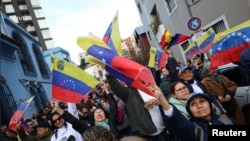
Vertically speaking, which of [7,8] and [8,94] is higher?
[7,8]

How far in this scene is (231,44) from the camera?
4.93m

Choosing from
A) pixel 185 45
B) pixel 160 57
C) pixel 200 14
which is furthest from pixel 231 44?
pixel 185 45

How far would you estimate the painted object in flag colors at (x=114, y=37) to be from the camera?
4711mm

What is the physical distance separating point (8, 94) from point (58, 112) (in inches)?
394

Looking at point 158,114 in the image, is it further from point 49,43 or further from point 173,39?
point 49,43

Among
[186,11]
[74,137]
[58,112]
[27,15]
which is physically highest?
[27,15]

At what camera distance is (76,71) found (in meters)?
5.14

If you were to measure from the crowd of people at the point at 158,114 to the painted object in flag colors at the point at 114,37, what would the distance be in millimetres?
500

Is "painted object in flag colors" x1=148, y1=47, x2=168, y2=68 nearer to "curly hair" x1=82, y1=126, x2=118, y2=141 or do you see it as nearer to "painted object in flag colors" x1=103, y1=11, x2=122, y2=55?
"painted object in flag colors" x1=103, y1=11, x2=122, y2=55

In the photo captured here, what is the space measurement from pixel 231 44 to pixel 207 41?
3.11 meters

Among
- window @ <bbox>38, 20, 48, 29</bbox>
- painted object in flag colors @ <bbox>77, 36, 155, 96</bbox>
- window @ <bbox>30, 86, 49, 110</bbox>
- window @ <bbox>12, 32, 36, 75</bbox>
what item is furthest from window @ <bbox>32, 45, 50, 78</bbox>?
window @ <bbox>38, 20, 48, 29</bbox>

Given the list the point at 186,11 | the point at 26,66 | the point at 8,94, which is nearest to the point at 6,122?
the point at 8,94

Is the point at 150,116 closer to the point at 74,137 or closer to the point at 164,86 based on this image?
the point at 74,137

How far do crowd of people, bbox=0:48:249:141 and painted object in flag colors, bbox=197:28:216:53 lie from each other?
167 centimetres
